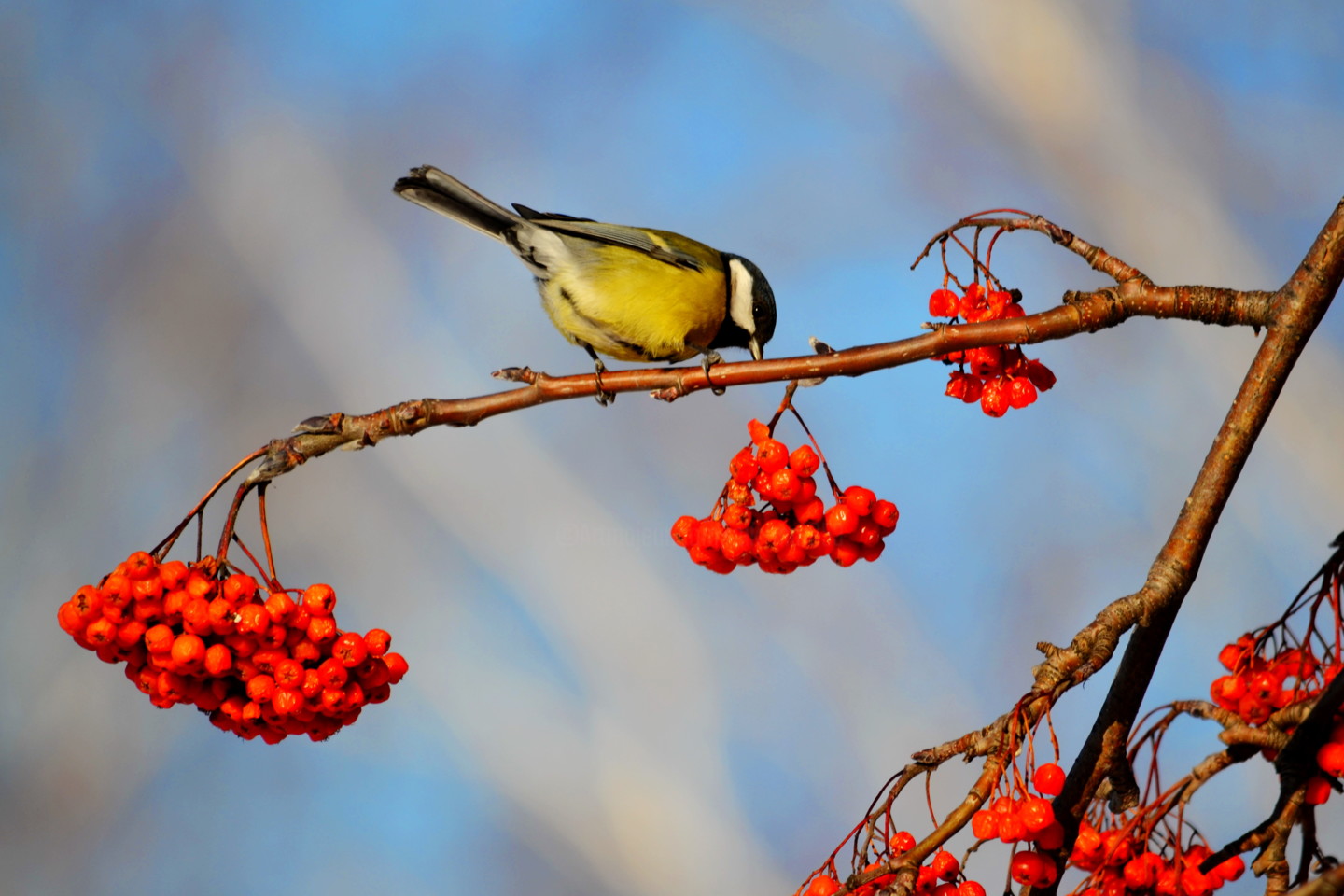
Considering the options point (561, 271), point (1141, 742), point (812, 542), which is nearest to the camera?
point (1141, 742)

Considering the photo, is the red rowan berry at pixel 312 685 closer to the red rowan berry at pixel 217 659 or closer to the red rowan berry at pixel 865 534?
the red rowan berry at pixel 217 659

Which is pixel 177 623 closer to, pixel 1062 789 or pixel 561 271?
pixel 1062 789

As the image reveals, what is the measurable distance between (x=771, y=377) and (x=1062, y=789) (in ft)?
2.98

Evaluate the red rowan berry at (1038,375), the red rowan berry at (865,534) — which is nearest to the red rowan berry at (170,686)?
the red rowan berry at (865,534)

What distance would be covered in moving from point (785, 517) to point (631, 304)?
1.78 metres

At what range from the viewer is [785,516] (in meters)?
2.33

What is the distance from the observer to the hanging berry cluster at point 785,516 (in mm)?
2229

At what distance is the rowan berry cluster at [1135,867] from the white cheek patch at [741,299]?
8.66ft

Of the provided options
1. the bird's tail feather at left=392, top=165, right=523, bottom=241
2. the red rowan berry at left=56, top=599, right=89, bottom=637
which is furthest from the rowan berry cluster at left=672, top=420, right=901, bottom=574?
the bird's tail feather at left=392, top=165, right=523, bottom=241

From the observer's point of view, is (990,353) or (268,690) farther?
(990,353)

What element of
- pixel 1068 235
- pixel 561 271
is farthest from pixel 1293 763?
pixel 561 271

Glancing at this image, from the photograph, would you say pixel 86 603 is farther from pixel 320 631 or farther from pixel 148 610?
Answer: pixel 320 631

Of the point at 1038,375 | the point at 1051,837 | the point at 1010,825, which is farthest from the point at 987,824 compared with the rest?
the point at 1038,375

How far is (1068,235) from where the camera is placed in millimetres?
2316
